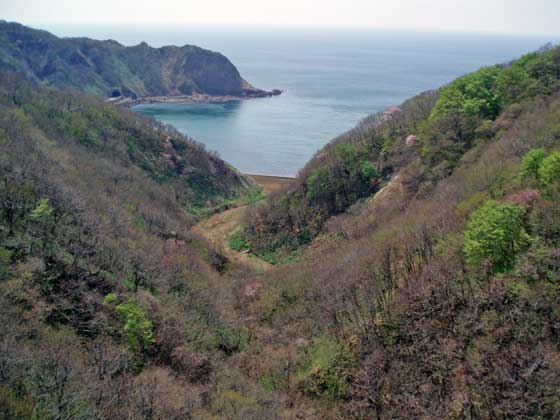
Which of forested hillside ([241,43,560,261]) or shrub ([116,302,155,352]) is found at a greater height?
forested hillside ([241,43,560,261])

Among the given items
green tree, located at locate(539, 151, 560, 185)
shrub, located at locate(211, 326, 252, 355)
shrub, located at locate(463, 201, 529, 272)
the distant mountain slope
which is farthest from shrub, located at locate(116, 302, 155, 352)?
the distant mountain slope

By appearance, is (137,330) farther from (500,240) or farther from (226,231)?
(226,231)

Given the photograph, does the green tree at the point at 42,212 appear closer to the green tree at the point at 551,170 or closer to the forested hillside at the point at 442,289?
the forested hillside at the point at 442,289

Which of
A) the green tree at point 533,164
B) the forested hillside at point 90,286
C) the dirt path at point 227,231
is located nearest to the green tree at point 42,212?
the forested hillside at point 90,286

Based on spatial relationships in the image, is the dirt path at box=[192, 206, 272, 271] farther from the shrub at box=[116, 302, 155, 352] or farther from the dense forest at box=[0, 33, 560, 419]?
the shrub at box=[116, 302, 155, 352]

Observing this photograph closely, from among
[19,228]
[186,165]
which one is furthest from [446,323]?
[186,165]
